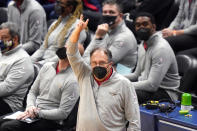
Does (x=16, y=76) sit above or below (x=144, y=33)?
below

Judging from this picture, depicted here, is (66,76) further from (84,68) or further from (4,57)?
(4,57)

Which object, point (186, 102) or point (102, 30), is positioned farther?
point (102, 30)

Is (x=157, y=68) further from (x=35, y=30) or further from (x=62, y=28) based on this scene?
(x=35, y=30)

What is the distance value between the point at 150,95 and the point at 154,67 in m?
0.28

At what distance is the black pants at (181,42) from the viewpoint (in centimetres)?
463

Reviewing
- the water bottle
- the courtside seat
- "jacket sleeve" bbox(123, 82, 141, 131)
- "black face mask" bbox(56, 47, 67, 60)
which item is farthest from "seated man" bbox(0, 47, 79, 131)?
the courtside seat

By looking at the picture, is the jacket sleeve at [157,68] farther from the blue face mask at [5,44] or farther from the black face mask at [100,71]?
the blue face mask at [5,44]

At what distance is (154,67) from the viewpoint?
146 inches

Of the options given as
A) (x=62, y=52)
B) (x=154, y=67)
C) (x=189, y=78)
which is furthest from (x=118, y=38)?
(x=62, y=52)

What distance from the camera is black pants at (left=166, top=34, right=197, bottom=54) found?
15.2 feet

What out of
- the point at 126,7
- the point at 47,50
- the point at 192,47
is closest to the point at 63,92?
the point at 47,50

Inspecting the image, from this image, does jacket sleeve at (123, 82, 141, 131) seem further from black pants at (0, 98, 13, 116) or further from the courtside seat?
black pants at (0, 98, 13, 116)

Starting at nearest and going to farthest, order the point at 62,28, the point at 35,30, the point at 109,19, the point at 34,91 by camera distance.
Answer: the point at 34,91 < the point at 109,19 < the point at 62,28 < the point at 35,30

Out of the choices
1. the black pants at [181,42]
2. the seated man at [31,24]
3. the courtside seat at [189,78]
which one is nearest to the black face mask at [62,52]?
the courtside seat at [189,78]
